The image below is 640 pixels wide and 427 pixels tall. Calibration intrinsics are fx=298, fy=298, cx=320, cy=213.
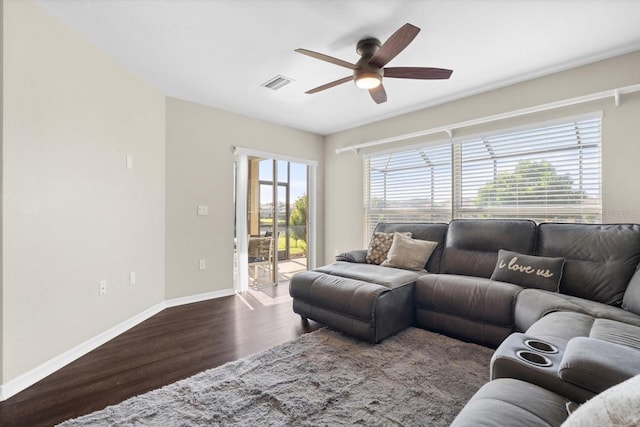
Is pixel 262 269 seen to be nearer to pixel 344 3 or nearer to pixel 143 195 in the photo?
pixel 143 195

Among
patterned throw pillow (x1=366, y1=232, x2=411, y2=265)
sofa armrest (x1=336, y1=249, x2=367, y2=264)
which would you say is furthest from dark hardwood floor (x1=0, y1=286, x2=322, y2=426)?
patterned throw pillow (x1=366, y1=232, x2=411, y2=265)

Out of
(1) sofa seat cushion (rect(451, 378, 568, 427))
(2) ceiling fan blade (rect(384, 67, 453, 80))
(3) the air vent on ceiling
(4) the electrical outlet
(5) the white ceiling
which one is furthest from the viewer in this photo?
(3) the air vent on ceiling

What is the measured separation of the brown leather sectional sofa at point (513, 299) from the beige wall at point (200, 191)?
153cm

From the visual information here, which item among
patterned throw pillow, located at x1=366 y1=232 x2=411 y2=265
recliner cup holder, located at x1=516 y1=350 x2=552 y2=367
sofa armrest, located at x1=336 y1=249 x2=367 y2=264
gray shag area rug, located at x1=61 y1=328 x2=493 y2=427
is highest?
patterned throw pillow, located at x1=366 y1=232 x2=411 y2=265

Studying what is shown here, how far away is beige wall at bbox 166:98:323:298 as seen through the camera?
3.69m

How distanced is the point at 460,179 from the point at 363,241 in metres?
1.73

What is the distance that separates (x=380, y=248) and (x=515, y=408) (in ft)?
8.57

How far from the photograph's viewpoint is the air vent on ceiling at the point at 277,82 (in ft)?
10.4

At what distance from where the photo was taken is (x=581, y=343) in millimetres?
1143

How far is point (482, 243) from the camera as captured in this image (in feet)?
10.0

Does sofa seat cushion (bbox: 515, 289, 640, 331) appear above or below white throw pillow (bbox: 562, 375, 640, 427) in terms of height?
below

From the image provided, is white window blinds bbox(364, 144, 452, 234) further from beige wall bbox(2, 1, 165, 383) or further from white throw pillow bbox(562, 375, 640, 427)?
white throw pillow bbox(562, 375, 640, 427)

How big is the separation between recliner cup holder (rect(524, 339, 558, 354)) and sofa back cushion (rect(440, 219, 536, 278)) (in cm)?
160

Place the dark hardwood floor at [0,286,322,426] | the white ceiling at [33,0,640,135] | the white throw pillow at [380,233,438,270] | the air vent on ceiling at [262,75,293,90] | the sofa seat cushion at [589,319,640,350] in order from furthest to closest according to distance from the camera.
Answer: the white throw pillow at [380,233,438,270] < the air vent on ceiling at [262,75,293,90] < the white ceiling at [33,0,640,135] < the dark hardwood floor at [0,286,322,426] < the sofa seat cushion at [589,319,640,350]
